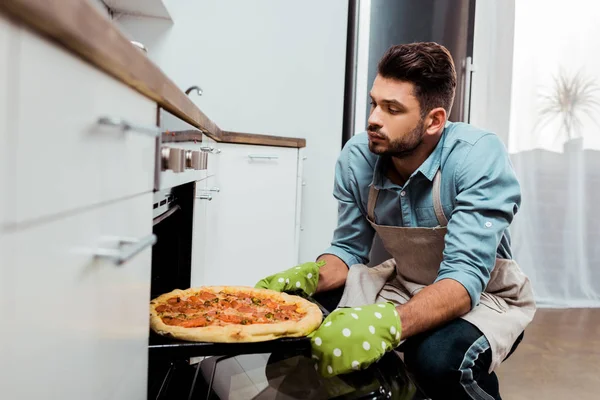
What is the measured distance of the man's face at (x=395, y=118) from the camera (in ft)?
4.59

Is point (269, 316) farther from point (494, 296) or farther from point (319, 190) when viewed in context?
point (319, 190)

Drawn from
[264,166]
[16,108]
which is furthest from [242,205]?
[16,108]

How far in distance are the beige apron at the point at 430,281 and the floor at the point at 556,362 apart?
28.0 inches

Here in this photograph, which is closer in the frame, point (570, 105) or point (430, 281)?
point (430, 281)

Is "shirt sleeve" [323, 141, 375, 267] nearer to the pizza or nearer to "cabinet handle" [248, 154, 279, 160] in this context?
the pizza

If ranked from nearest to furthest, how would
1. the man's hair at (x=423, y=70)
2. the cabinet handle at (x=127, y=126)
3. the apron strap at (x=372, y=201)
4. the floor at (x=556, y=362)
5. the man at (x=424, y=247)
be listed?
the cabinet handle at (x=127, y=126) → the man at (x=424, y=247) → the man's hair at (x=423, y=70) → the apron strap at (x=372, y=201) → the floor at (x=556, y=362)

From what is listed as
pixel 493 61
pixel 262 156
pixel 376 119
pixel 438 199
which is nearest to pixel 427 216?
pixel 438 199

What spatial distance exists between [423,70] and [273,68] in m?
1.76

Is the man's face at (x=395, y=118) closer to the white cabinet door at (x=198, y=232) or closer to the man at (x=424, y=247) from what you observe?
the man at (x=424, y=247)

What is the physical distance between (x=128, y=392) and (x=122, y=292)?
15 centimetres

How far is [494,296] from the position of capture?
1405 mm

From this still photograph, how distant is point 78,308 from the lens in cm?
51

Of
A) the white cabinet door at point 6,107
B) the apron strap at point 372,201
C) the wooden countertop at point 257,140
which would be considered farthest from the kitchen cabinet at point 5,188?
the wooden countertop at point 257,140

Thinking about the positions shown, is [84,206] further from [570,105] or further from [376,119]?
[570,105]
